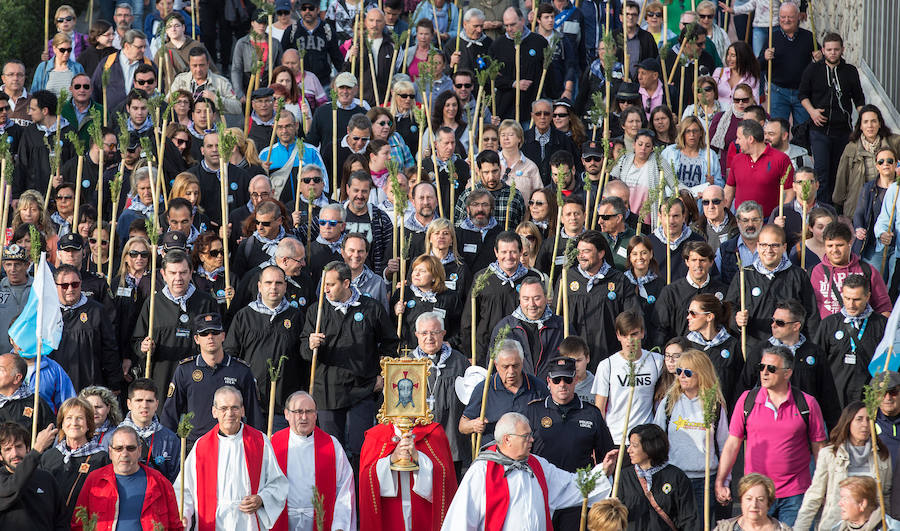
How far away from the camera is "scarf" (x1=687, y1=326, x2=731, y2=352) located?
1152cm

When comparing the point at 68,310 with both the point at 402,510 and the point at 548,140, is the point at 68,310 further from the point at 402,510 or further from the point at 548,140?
the point at 548,140

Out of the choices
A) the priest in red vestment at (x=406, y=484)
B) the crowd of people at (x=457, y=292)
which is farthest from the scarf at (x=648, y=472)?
the priest in red vestment at (x=406, y=484)

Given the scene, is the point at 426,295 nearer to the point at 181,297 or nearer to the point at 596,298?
the point at 596,298

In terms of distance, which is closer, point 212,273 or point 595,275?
point 595,275

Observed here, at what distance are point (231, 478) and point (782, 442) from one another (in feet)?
12.1

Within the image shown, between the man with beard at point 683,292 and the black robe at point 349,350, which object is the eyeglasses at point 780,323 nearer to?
the man with beard at point 683,292

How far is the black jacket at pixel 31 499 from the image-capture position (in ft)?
30.8

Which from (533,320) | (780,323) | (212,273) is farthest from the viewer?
(212,273)

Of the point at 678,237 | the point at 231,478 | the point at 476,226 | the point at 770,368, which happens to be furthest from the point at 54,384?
the point at 678,237

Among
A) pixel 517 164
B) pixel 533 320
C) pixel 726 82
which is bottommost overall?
pixel 533 320

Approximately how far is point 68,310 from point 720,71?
817 cm

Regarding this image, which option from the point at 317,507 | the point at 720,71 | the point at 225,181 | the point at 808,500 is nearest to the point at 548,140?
the point at 720,71

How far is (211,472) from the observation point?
10.3 m

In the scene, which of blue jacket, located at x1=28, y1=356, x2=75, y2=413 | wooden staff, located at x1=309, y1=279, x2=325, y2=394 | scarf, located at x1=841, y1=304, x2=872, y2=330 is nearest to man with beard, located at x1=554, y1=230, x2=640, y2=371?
scarf, located at x1=841, y1=304, x2=872, y2=330
